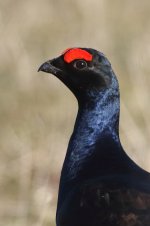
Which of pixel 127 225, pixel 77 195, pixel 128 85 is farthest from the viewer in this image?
pixel 128 85

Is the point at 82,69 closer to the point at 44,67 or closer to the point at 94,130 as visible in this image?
the point at 44,67

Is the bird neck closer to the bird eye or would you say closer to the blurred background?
the bird eye

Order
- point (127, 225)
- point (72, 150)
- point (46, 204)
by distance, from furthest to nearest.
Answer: point (46, 204) → point (72, 150) → point (127, 225)

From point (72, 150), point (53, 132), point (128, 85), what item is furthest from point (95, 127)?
point (128, 85)

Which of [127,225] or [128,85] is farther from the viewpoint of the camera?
[128,85]

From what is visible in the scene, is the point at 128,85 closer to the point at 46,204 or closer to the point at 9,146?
the point at 9,146

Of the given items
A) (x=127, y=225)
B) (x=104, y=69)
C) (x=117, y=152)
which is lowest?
(x=127, y=225)

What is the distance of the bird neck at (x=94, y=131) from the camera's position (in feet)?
26.2

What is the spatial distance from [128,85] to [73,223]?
14.9 ft

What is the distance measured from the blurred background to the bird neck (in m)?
1.42

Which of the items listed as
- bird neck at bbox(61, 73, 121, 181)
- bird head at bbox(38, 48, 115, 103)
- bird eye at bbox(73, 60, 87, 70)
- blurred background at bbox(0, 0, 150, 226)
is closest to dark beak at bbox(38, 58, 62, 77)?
bird head at bbox(38, 48, 115, 103)

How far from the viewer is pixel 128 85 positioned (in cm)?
1186

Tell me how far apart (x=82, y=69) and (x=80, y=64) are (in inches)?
1.2

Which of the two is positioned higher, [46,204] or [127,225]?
[46,204]
